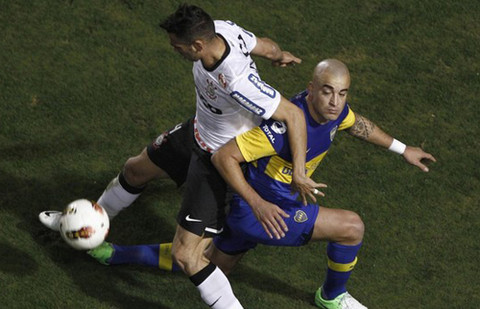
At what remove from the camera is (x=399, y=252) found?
29.6 ft

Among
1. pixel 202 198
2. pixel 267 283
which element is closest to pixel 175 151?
pixel 202 198

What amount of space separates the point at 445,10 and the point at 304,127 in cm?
498

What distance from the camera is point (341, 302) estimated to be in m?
8.38

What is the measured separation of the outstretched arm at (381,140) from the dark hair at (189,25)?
1.50 metres

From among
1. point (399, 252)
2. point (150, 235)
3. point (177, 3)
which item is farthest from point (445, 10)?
point (150, 235)

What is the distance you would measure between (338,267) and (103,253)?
1946mm

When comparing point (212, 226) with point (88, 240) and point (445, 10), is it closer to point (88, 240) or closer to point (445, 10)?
point (88, 240)

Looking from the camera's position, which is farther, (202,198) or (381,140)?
(381,140)

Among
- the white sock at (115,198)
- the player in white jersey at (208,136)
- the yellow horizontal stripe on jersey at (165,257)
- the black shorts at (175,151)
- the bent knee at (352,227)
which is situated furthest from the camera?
the white sock at (115,198)

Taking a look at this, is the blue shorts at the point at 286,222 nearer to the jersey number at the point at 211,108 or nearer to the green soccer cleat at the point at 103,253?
the jersey number at the point at 211,108

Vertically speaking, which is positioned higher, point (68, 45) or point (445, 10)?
point (445, 10)

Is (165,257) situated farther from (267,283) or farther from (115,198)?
(267,283)

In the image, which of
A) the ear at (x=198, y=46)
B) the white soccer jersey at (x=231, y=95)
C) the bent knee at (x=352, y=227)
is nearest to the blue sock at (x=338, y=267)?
the bent knee at (x=352, y=227)

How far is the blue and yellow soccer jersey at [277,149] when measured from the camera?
24.5 feet
